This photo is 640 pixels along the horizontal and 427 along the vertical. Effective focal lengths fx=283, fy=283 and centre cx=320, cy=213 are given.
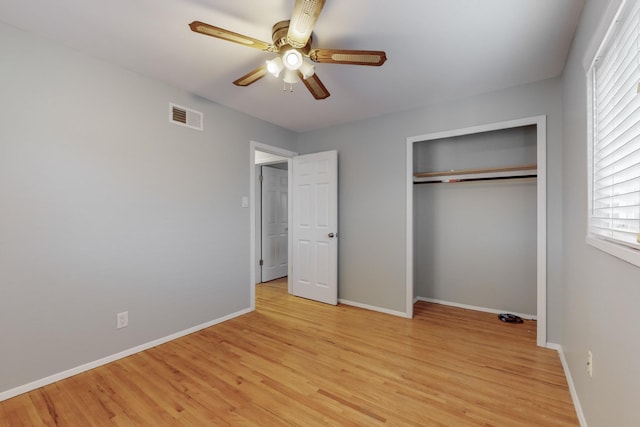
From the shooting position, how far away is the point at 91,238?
224cm

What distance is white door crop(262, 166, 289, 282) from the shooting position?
500 centimetres

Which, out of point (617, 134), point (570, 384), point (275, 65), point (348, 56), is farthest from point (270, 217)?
point (617, 134)

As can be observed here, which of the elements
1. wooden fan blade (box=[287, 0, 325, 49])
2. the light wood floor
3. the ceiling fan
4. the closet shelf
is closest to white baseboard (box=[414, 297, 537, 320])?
the light wood floor

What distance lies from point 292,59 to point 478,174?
8.66 ft

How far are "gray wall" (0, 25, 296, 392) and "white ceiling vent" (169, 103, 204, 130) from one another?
0.21 feet

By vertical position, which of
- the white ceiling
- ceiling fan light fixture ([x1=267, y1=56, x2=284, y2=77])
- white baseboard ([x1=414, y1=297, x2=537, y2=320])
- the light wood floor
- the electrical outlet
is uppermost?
the white ceiling

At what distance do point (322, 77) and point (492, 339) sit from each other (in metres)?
2.95

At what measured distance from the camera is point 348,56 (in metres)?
1.76

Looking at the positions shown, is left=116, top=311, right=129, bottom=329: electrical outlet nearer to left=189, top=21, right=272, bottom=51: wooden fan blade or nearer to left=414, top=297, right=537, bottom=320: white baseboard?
left=189, top=21, right=272, bottom=51: wooden fan blade

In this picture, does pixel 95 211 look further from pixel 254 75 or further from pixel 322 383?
pixel 322 383

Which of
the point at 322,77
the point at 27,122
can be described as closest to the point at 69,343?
the point at 27,122

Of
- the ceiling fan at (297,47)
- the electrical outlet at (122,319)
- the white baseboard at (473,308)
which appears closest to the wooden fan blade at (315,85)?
the ceiling fan at (297,47)

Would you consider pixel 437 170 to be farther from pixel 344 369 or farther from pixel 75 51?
pixel 75 51

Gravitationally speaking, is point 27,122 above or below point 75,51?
below
